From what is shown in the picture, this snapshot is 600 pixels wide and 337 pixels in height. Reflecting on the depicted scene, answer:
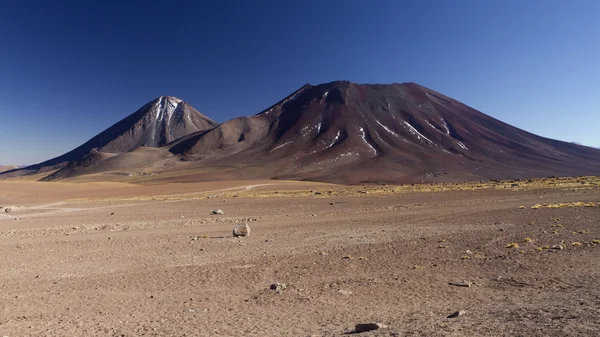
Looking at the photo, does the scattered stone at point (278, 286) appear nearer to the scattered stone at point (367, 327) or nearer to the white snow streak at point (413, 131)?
the scattered stone at point (367, 327)

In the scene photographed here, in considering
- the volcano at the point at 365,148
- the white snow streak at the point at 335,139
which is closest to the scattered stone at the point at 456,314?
the volcano at the point at 365,148

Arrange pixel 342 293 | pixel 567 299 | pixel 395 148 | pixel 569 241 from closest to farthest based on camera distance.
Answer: pixel 567 299 → pixel 342 293 → pixel 569 241 → pixel 395 148

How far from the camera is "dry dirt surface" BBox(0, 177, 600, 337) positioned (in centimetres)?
611

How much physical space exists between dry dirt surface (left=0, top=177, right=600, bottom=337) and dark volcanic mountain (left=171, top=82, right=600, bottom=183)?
84067 mm

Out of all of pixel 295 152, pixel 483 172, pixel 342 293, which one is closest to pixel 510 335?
pixel 342 293

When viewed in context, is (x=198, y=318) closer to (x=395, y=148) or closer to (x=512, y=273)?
(x=512, y=273)

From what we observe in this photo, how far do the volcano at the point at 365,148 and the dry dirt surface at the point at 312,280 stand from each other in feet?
272

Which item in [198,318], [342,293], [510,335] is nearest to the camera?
[510,335]

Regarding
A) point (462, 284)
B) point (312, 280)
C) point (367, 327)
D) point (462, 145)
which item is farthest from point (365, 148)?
point (367, 327)

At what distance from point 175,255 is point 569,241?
40.3ft

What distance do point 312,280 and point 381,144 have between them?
140m

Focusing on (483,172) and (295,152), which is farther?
(295,152)

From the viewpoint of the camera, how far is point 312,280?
9.06 meters

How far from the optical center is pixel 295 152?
144 metres
